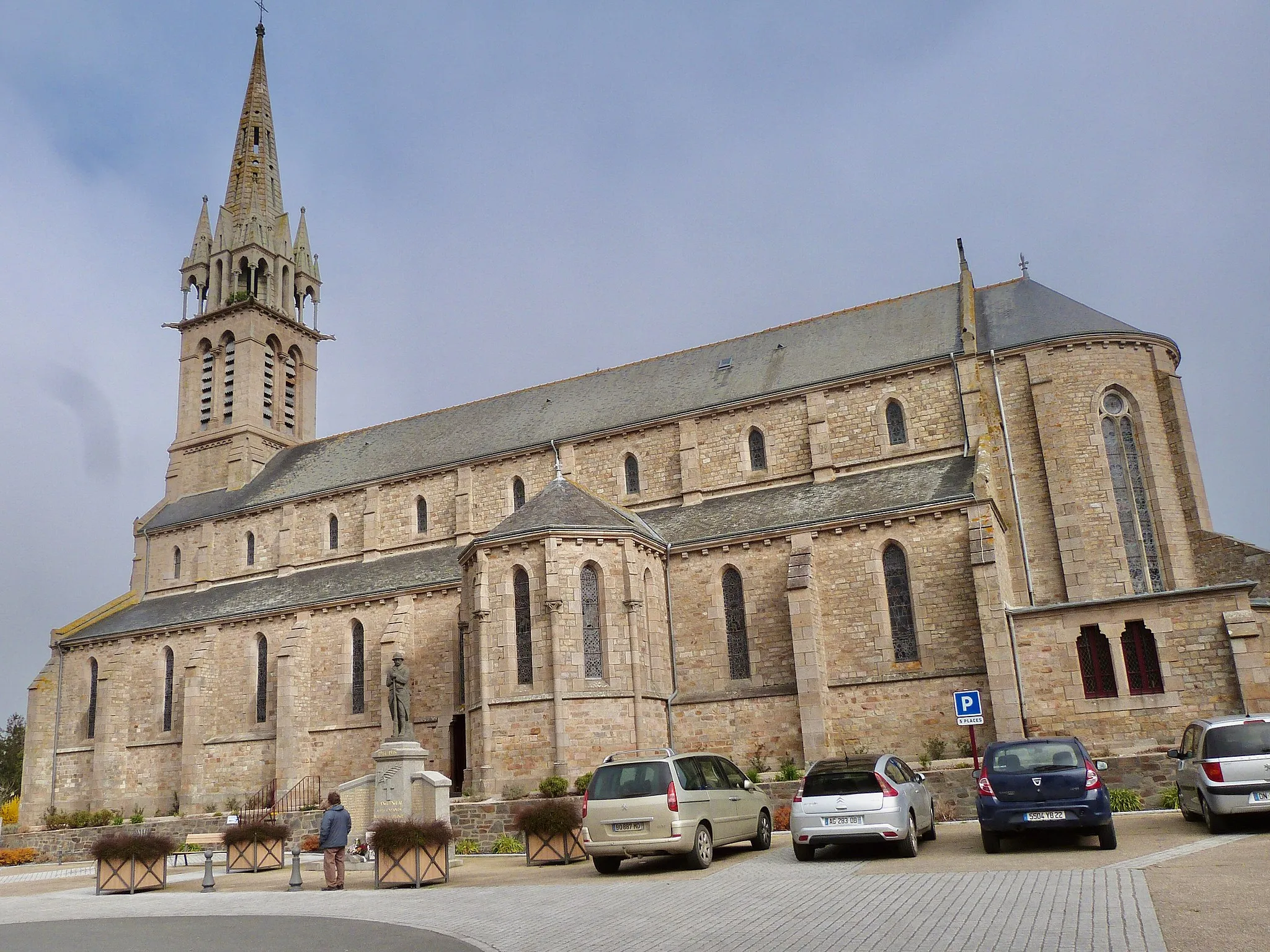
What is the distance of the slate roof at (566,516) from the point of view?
2623cm

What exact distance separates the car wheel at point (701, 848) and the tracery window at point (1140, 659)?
42.5 ft

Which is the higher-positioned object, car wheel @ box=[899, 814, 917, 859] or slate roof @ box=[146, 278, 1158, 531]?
slate roof @ box=[146, 278, 1158, 531]

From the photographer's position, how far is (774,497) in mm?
29859

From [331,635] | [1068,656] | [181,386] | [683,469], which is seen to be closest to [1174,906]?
[1068,656]

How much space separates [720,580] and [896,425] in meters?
7.31

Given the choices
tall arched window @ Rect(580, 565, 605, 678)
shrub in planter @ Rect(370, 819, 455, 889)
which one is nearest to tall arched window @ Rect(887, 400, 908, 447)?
tall arched window @ Rect(580, 565, 605, 678)

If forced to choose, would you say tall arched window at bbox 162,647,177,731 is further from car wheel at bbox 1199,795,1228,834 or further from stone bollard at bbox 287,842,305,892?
car wheel at bbox 1199,795,1228,834

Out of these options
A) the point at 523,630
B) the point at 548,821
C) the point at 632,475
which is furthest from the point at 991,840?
the point at 632,475

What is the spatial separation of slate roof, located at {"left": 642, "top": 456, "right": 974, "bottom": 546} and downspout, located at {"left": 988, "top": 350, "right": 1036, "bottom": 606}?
1253mm

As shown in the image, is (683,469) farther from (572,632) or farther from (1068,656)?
(1068,656)

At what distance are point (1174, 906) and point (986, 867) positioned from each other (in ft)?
11.0

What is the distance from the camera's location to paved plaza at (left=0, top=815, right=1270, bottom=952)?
8.60 m

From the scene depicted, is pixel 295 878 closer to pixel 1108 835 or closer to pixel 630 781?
pixel 630 781

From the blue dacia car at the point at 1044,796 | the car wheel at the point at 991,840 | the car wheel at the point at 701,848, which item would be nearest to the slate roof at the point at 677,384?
the blue dacia car at the point at 1044,796
